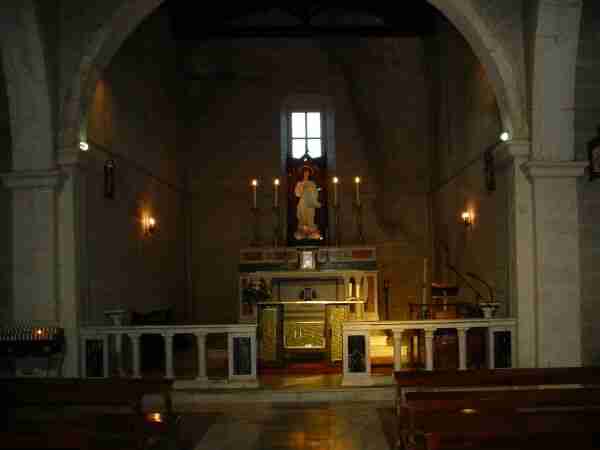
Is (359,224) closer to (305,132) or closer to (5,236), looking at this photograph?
(305,132)

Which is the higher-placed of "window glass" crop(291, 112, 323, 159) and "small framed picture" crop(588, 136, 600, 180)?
"window glass" crop(291, 112, 323, 159)

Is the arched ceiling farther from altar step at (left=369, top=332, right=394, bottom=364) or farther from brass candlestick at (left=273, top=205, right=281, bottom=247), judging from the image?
altar step at (left=369, top=332, right=394, bottom=364)

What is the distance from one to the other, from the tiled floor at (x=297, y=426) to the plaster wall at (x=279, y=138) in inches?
298

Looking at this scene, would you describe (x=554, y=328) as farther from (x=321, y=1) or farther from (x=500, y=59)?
(x=321, y=1)

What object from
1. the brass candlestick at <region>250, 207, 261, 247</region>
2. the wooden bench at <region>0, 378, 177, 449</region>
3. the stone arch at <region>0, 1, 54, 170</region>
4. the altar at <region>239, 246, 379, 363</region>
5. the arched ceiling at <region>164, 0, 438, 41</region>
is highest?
the arched ceiling at <region>164, 0, 438, 41</region>

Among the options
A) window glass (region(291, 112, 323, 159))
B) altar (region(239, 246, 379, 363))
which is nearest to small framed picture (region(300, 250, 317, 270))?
altar (region(239, 246, 379, 363))

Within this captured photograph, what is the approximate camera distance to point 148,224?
11.4 meters

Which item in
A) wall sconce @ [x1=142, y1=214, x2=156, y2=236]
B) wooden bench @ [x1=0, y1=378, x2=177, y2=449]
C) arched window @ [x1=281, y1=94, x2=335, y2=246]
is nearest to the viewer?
wooden bench @ [x1=0, y1=378, x2=177, y2=449]

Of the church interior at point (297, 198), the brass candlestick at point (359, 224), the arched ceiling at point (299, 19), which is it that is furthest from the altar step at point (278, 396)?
the arched ceiling at point (299, 19)

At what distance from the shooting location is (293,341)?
9422 mm

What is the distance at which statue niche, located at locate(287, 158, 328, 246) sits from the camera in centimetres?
1283

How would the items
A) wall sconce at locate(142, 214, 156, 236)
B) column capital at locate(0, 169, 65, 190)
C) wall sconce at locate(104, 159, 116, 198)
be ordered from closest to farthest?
column capital at locate(0, 169, 65, 190)
wall sconce at locate(104, 159, 116, 198)
wall sconce at locate(142, 214, 156, 236)

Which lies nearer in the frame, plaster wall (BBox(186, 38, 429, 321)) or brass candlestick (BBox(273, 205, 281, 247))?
brass candlestick (BBox(273, 205, 281, 247))

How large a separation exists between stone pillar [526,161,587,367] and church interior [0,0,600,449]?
0.08ft
